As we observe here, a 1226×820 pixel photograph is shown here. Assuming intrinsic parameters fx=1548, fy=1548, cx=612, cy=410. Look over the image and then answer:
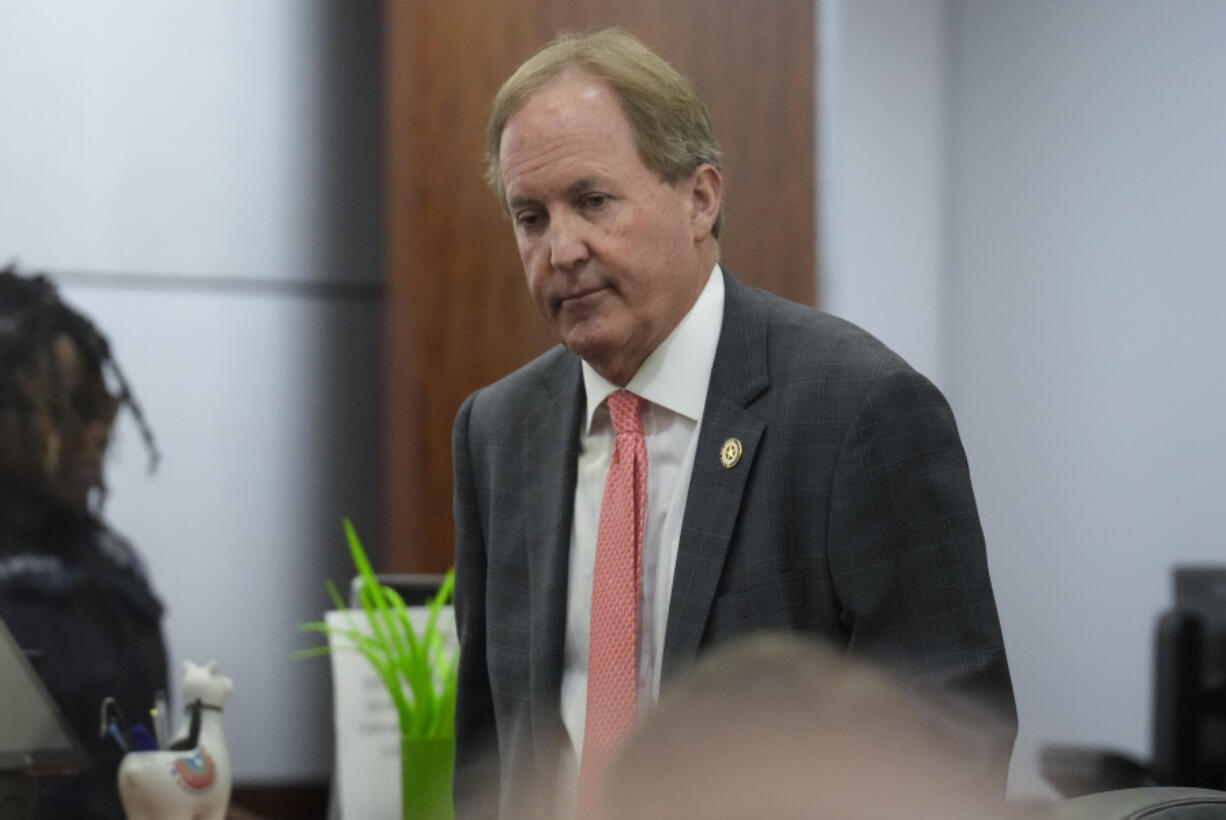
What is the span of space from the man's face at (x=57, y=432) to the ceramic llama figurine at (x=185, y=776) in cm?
102

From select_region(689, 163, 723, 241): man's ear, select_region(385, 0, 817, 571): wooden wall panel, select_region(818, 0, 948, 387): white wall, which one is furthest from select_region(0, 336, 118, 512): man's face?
select_region(818, 0, 948, 387): white wall

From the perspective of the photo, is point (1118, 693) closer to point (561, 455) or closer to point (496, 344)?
point (496, 344)

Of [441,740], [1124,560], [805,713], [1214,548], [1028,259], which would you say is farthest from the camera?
[1028,259]

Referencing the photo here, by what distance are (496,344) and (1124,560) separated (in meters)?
1.72

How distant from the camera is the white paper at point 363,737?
2.07m

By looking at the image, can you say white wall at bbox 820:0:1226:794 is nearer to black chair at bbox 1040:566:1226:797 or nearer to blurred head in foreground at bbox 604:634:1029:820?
black chair at bbox 1040:566:1226:797

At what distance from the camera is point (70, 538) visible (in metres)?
2.85

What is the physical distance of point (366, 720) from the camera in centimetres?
210

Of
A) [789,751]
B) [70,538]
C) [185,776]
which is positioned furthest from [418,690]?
[789,751]

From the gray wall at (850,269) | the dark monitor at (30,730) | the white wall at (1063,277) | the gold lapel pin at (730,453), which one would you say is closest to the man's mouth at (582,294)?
the gold lapel pin at (730,453)

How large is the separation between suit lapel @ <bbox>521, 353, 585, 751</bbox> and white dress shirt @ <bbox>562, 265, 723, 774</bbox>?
0.7 inches

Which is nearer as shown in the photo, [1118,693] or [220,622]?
[220,622]

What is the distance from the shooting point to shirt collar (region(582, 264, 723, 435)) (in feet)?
5.59

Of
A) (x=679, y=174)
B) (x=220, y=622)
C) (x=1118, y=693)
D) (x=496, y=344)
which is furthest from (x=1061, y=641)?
(x=679, y=174)
